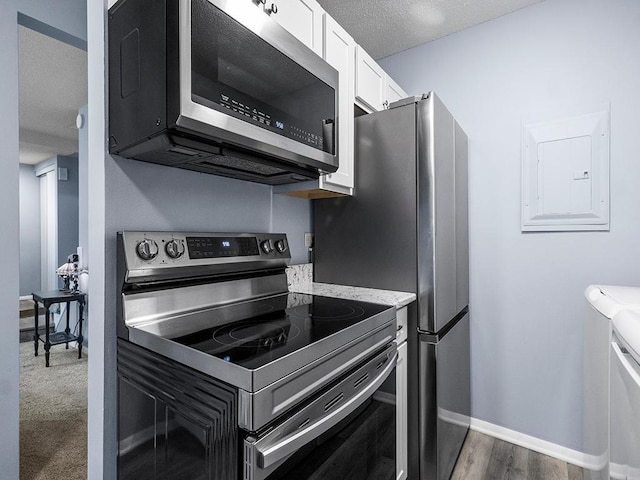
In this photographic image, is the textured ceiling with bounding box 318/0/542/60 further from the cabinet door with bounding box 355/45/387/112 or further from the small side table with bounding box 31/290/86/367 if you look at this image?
the small side table with bounding box 31/290/86/367

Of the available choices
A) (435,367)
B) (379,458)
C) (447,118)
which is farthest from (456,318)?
(447,118)

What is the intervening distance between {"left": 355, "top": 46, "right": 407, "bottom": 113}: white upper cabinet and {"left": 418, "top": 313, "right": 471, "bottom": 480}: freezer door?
1.29 metres

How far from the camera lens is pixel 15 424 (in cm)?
154

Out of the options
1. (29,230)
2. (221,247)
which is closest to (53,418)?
(221,247)

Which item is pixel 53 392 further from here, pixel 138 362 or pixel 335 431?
pixel 335 431

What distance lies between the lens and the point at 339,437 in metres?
0.97

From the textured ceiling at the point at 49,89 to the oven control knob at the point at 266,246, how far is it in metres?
2.32

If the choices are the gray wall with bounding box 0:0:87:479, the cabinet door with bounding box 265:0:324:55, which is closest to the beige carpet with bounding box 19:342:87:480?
the gray wall with bounding box 0:0:87:479

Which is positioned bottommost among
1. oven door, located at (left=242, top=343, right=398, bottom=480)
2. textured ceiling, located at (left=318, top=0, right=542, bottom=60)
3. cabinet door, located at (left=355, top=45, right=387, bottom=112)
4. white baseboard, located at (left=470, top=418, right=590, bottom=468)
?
white baseboard, located at (left=470, top=418, right=590, bottom=468)

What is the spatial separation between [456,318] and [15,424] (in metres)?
2.25

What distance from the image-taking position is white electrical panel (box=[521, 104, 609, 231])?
1.80 metres

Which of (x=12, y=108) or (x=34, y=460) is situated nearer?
(x=12, y=108)

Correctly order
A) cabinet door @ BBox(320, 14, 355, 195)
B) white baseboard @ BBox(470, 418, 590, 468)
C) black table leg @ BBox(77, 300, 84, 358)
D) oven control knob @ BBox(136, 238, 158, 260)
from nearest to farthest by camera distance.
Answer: oven control knob @ BBox(136, 238, 158, 260)
cabinet door @ BBox(320, 14, 355, 195)
white baseboard @ BBox(470, 418, 590, 468)
black table leg @ BBox(77, 300, 84, 358)

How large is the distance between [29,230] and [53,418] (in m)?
5.25
